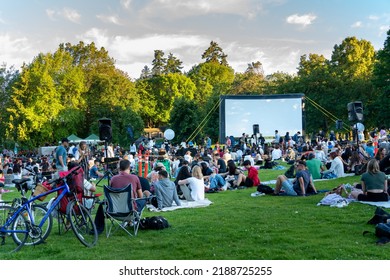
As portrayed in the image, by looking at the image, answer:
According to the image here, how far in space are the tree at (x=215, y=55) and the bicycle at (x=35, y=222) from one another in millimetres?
70641

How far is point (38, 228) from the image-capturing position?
6.39 metres

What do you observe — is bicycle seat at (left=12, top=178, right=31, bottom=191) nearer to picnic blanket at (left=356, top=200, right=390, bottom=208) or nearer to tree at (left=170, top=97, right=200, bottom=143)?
picnic blanket at (left=356, top=200, right=390, bottom=208)

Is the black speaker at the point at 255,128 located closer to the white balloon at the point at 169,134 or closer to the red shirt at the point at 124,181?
the white balloon at the point at 169,134

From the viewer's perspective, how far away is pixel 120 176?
737 cm

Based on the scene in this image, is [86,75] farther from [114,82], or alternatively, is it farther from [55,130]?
[55,130]

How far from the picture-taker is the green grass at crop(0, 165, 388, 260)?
5.59m

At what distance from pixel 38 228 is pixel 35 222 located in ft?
0.30

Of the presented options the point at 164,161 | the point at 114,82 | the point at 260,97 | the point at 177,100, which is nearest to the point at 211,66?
the point at 114,82

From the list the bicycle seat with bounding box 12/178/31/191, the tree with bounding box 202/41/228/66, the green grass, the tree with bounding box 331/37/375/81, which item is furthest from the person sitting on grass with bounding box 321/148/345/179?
the tree with bounding box 202/41/228/66

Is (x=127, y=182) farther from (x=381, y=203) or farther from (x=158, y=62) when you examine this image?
(x=158, y=62)

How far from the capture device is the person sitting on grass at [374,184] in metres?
8.83

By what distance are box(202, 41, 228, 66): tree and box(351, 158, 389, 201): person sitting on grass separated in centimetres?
6791

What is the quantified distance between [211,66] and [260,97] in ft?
116

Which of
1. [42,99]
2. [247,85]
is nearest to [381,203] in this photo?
[42,99]
